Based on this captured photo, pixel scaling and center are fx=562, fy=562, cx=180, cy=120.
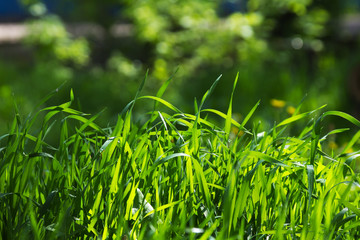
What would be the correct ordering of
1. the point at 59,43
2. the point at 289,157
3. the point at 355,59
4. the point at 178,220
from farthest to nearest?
the point at 59,43 < the point at 355,59 < the point at 289,157 < the point at 178,220

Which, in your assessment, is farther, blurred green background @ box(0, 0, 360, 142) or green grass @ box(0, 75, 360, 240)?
blurred green background @ box(0, 0, 360, 142)

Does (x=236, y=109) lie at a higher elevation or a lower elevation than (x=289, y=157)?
lower

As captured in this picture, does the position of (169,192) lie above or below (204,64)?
above

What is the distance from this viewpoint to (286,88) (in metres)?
5.39

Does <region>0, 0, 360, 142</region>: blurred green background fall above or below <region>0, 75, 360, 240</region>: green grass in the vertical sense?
below

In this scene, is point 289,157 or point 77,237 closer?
point 77,237

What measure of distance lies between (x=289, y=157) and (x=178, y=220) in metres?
0.42

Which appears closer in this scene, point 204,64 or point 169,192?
point 169,192

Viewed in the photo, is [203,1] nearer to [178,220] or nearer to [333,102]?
[333,102]

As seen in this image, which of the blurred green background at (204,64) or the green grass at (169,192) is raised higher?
the green grass at (169,192)

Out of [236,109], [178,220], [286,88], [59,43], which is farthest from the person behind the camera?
[59,43]

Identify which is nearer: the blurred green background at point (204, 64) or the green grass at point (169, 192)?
the green grass at point (169, 192)

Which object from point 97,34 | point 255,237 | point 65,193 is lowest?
point 97,34

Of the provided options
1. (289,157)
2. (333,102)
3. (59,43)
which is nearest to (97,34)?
(59,43)
